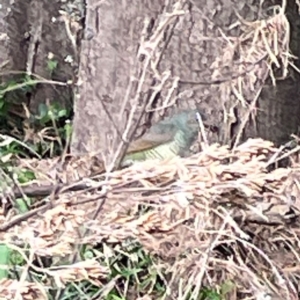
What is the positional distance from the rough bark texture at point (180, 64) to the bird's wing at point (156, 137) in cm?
7

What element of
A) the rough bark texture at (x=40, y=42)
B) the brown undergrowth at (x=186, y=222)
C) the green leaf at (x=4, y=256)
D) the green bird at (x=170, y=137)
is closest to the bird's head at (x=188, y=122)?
the green bird at (x=170, y=137)

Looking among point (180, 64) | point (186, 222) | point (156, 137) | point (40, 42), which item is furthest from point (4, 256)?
point (40, 42)

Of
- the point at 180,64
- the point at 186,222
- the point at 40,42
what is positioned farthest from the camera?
the point at 40,42

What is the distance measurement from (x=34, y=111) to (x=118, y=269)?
1501 millimetres

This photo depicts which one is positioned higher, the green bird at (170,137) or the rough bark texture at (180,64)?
the rough bark texture at (180,64)

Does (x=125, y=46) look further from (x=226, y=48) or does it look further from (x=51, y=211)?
(x=51, y=211)

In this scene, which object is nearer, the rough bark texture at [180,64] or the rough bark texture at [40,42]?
the rough bark texture at [180,64]

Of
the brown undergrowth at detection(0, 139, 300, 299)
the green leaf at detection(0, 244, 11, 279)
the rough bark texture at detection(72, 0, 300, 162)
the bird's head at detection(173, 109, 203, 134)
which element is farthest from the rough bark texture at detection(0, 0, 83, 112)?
the green leaf at detection(0, 244, 11, 279)

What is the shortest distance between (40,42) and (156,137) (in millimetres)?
1488

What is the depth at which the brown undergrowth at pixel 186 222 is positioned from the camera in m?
1.85

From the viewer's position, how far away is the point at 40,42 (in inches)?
165

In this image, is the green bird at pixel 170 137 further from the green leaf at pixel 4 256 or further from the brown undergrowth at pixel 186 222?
the green leaf at pixel 4 256

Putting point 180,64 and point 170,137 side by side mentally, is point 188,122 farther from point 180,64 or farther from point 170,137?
point 180,64

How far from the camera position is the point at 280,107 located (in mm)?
3031
